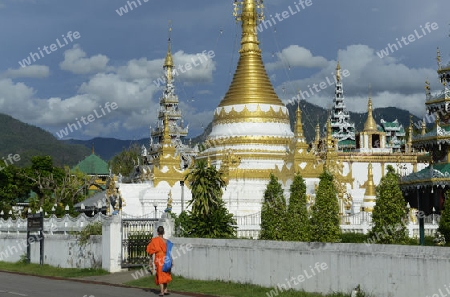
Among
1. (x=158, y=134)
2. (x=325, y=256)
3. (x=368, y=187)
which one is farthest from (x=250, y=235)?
(x=158, y=134)

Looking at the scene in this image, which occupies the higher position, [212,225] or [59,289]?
[212,225]

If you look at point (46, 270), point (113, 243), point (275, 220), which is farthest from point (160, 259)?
point (46, 270)

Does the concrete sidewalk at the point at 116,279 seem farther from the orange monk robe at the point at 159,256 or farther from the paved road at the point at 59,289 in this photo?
the orange monk robe at the point at 159,256

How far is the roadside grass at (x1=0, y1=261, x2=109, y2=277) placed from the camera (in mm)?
27706

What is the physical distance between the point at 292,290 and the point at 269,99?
36856 millimetres

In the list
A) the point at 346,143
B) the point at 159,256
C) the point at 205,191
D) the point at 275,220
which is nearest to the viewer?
the point at 159,256

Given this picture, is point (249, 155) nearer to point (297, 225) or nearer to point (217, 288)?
point (297, 225)

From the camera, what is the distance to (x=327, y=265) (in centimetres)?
1822

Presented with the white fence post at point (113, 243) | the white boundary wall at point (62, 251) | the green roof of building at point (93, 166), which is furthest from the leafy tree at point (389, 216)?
the green roof of building at point (93, 166)

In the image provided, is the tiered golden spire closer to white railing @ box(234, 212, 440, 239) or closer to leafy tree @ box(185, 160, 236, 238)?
white railing @ box(234, 212, 440, 239)

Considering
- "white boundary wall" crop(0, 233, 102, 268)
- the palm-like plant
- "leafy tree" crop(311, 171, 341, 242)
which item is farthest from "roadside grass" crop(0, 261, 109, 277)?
"leafy tree" crop(311, 171, 341, 242)

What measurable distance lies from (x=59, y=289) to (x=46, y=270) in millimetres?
8367

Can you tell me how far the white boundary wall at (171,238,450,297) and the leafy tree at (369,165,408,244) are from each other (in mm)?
2901

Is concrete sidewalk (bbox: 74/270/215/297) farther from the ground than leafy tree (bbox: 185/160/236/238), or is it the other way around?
leafy tree (bbox: 185/160/236/238)
